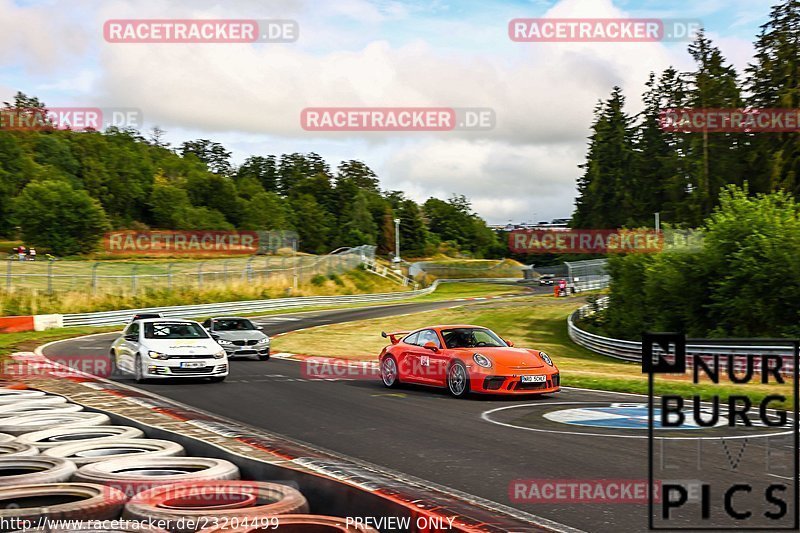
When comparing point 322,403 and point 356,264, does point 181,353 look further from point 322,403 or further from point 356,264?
point 356,264

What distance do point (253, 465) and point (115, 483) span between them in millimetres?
988

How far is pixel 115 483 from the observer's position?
5.23m

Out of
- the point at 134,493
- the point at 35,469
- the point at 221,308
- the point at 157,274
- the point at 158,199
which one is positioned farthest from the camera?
the point at 158,199

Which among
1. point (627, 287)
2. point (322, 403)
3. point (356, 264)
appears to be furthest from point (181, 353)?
point (356, 264)

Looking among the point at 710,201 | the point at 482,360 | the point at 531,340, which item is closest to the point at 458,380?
the point at 482,360

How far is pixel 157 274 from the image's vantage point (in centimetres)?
5625

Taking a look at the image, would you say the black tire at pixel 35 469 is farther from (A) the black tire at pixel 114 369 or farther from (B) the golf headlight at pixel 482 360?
(A) the black tire at pixel 114 369

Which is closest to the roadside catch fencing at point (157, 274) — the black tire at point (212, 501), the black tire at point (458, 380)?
the black tire at point (458, 380)

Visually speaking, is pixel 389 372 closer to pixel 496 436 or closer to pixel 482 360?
pixel 482 360

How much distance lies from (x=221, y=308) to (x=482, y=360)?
37.5m

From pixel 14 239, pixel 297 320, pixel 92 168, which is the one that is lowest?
pixel 297 320

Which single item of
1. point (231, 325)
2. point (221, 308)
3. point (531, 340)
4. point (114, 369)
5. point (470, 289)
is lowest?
point (531, 340)

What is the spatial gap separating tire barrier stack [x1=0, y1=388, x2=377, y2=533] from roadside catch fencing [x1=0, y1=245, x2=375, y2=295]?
3693cm

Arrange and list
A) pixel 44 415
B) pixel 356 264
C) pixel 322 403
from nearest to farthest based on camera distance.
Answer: pixel 44 415, pixel 322 403, pixel 356 264
